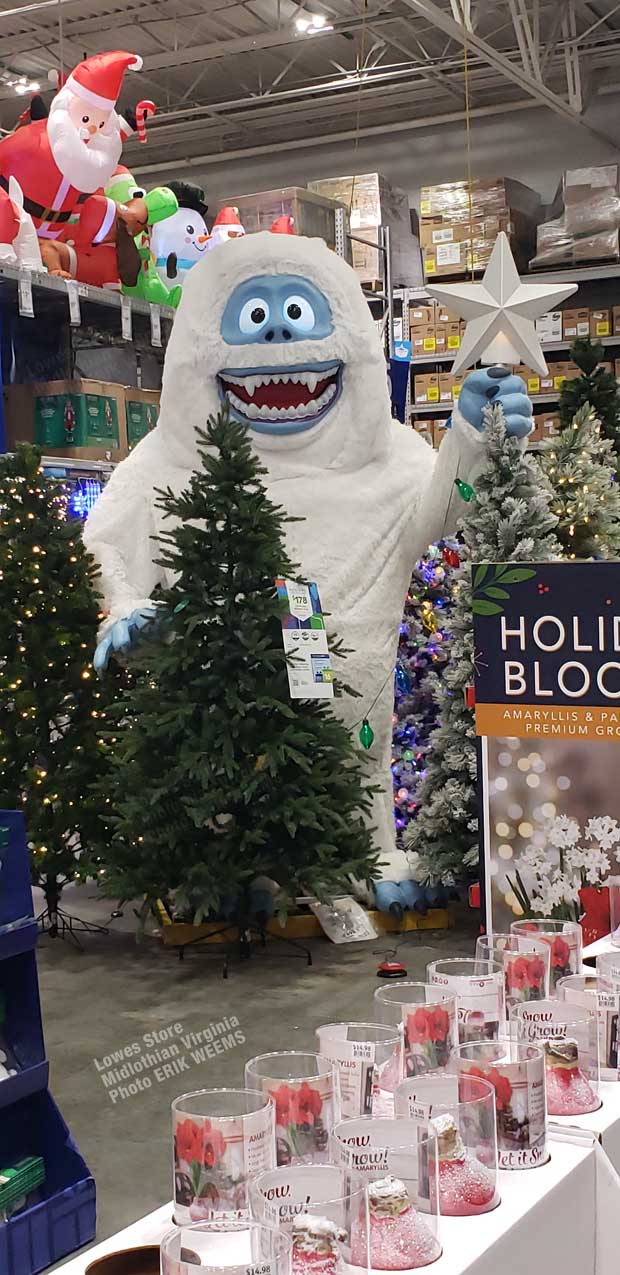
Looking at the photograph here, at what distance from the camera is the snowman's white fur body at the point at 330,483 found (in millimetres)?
4852

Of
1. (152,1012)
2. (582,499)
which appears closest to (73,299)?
(582,499)

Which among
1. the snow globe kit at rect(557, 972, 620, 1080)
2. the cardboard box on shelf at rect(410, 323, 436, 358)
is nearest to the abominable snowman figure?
the snow globe kit at rect(557, 972, 620, 1080)

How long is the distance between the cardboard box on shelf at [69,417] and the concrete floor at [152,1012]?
2.28 meters

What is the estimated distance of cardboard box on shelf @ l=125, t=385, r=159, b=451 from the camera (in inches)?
268

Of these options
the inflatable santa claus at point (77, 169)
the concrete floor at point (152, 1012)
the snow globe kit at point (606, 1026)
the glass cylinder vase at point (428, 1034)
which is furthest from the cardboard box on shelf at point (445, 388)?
the glass cylinder vase at point (428, 1034)

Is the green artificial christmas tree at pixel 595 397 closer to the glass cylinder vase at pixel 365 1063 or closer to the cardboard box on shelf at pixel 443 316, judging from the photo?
the cardboard box on shelf at pixel 443 316

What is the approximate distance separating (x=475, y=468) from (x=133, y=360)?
324 centimetres

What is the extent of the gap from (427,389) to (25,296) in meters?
4.12

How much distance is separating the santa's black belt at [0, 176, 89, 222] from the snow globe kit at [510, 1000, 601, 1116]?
224 inches

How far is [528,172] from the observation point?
36.8 ft

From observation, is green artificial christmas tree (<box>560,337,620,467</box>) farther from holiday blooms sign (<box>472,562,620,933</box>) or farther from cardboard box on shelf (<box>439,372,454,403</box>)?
cardboard box on shelf (<box>439,372,454,403</box>)

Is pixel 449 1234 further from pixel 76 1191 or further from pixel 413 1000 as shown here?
pixel 76 1191

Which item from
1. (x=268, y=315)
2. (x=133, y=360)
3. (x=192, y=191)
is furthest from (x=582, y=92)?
(x=268, y=315)

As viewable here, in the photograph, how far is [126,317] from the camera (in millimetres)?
6680
